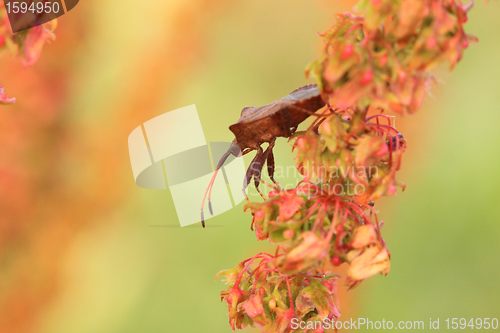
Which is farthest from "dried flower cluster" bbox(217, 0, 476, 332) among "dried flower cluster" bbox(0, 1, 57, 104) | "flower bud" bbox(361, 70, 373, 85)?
"dried flower cluster" bbox(0, 1, 57, 104)

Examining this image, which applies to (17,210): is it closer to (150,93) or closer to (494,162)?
(150,93)

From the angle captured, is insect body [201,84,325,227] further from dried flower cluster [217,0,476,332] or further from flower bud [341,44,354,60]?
flower bud [341,44,354,60]

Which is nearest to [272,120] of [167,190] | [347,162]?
[347,162]

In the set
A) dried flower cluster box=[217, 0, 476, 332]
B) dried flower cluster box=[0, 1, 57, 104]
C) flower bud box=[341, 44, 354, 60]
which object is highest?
dried flower cluster box=[0, 1, 57, 104]

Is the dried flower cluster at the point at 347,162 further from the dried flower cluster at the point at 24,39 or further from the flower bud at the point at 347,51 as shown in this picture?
the dried flower cluster at the point at 24,39

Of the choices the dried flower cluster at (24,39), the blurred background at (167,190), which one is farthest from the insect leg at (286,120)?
the blurred background at (167,190)

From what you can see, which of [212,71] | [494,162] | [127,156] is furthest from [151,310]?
[494,162]
